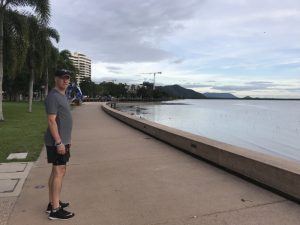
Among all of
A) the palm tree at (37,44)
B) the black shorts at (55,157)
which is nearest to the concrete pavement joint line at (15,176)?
the black shorts at (55,157)

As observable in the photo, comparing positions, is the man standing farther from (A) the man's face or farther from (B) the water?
(B) the water

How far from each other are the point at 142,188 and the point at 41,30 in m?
23.2

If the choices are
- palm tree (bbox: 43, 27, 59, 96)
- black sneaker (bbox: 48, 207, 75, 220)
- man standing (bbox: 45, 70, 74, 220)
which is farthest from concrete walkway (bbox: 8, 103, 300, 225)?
palm tree (bbox: 43, 27, 59, 96)

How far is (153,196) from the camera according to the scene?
20.1 ft

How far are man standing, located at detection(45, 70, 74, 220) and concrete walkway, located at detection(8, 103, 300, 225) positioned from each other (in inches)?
9.1

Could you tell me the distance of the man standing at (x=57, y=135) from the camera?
4977mm

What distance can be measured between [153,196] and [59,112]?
6.71 feet

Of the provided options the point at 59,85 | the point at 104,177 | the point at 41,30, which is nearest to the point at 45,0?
the point at 41,30

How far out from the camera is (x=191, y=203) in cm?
570

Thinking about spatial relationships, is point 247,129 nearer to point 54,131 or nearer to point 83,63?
point 54,131

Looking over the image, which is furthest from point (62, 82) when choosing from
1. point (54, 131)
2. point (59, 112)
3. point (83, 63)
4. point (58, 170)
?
point (83, 63)

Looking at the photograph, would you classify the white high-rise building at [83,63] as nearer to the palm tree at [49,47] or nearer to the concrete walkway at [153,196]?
the palm tree at [49,47]

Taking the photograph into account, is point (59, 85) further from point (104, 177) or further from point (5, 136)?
point (5, 136)

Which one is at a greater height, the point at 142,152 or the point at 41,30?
the point at 41,30
